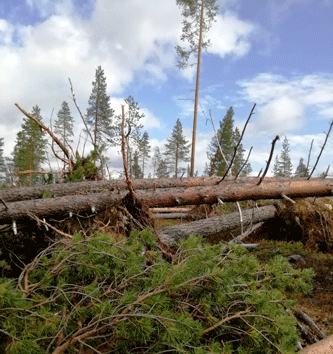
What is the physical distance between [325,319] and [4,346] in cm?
517

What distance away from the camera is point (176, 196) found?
5.68 meters

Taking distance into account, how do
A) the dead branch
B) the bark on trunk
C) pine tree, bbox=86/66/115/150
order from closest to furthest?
the bark on trunk → the dead branch → pine tree, bbox=86/66/115/150

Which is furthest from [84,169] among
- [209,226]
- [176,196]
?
[209,226]

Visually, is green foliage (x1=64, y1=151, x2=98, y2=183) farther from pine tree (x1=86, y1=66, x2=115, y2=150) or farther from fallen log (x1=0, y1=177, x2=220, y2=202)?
pine tree (x1=86, y1=66, x2=115, y2=150)

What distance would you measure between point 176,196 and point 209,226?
3.11 m

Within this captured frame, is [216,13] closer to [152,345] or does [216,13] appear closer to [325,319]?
[325,319]

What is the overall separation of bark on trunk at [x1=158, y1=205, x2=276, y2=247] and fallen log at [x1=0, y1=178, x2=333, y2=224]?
612 mm

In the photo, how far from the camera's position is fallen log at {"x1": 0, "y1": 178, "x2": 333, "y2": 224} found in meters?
5.04

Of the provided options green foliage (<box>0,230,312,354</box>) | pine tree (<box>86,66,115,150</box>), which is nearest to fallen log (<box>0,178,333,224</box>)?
green foliage (<box>0,230,312,354</box>)

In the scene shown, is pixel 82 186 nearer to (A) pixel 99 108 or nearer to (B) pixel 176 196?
(B) pixel 176 196

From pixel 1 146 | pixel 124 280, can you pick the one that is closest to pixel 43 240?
pixel 124 280

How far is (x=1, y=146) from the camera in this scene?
4253cm

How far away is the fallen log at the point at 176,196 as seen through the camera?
16.5 ft

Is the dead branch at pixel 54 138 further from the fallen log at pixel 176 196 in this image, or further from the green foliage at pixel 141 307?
the green foliage at pixel 141 307
